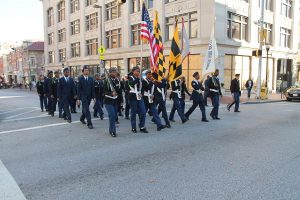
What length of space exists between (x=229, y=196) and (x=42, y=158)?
3.76 metres

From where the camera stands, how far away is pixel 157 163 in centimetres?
563

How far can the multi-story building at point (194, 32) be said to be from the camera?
25391 mm

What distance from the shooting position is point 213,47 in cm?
1334

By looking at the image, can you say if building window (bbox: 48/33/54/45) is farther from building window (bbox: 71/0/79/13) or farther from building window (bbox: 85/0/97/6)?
building window (bbox: 85/0/97/6)

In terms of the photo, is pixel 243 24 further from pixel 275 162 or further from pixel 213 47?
pixel 275 162

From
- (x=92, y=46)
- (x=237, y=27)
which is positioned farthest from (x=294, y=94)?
(x=92, y=46)

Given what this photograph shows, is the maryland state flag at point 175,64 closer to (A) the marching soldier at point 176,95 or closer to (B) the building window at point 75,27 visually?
(A) the marching soldier at point 176,95

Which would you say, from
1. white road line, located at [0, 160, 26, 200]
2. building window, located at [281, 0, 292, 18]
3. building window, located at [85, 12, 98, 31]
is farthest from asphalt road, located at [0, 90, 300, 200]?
building window, located at [85, 12, 98, 31]

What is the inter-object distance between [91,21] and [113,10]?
17.7 feet

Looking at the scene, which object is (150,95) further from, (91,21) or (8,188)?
(91,21)

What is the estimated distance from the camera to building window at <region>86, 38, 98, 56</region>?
38.6 meters

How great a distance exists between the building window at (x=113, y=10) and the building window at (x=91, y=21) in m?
2.57

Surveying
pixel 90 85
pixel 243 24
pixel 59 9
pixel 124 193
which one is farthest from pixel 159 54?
pixel 59 9

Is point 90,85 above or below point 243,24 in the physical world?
below
